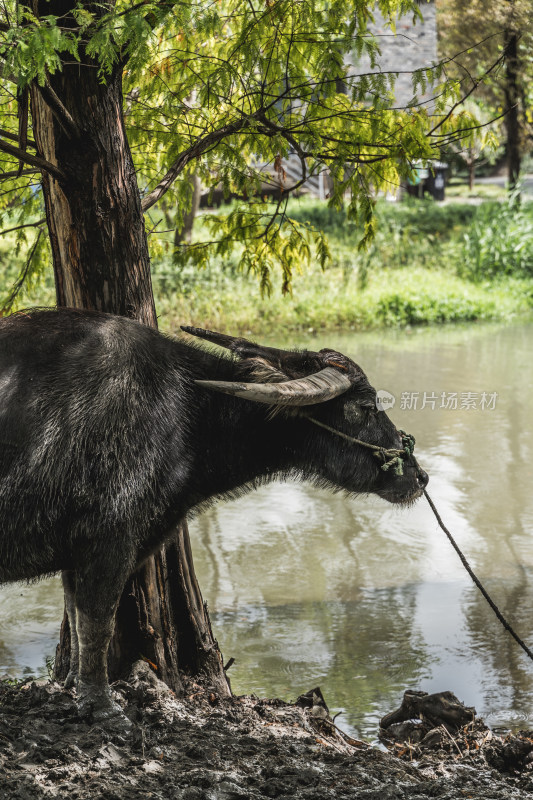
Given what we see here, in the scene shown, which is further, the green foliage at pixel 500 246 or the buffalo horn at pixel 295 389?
the green foliage at pixel 500 246

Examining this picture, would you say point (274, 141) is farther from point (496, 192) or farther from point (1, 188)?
point (496, 192)

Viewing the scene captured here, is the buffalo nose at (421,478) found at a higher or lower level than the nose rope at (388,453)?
lower

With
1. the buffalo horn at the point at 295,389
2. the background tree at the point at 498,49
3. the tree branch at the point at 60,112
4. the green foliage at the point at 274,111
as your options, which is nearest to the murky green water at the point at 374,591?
the buffalo horn at the point at 295,389

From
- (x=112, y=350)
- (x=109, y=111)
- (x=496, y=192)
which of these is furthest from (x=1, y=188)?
(x=496, y=192)

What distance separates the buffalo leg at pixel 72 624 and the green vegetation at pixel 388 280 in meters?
9.51

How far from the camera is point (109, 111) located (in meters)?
3.96

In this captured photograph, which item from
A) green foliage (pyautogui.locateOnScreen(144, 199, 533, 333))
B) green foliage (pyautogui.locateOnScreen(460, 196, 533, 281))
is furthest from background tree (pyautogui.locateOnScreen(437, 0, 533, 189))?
green foliage (pyautogui.locateOnScreen(144, 199, 533, 333))

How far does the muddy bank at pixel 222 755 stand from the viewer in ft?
10.3

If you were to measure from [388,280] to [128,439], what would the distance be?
1464 cm

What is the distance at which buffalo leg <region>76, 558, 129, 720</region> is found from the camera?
3.43 metres

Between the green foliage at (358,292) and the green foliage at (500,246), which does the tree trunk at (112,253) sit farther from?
the green foliage at (500,246)

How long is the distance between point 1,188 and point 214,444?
258 cm
